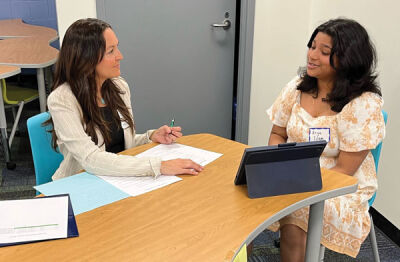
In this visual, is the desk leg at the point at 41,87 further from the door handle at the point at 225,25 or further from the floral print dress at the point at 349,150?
the floral print dress at the point at 349,150

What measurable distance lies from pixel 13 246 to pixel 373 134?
139cm

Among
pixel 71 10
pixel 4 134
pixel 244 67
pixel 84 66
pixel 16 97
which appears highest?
pixel 71 10

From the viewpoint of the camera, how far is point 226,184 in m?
1.44

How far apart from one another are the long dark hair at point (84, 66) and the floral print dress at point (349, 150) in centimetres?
90

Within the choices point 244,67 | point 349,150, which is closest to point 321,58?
point 349,150

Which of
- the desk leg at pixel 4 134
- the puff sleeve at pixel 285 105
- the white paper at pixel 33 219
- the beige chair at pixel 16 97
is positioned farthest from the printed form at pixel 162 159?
the beige chair at pixel 16 97

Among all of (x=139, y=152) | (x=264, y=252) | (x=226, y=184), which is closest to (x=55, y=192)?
(x=139, y=152)

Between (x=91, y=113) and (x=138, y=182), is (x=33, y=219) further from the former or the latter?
(x=91, y=113)

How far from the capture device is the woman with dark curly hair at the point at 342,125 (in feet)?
5.60

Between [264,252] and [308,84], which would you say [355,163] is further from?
[264,252]

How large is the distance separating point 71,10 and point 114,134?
1.29 meters

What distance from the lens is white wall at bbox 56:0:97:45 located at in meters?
2.71

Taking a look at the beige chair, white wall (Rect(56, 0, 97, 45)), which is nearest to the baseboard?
white wall (Rect(56, 0, 97, 45))

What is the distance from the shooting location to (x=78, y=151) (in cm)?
157
